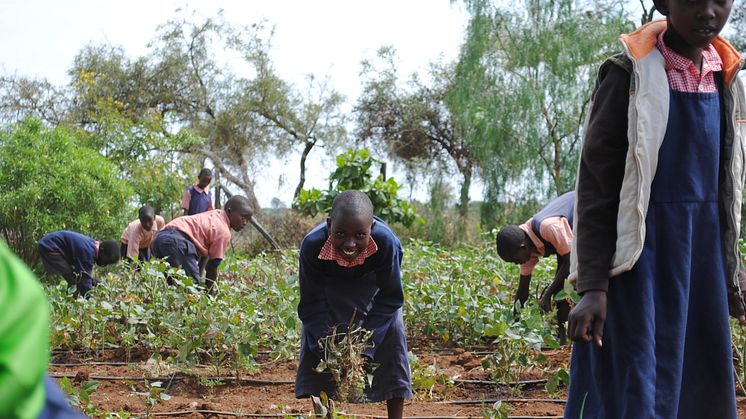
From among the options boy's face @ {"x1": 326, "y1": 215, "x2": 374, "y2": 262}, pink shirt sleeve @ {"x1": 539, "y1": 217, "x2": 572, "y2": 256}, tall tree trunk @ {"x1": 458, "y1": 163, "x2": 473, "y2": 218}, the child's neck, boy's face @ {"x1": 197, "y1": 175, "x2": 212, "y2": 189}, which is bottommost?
boy's face @ {"x1": 326, "y1": 215, "x2": 374, "y2": 262}

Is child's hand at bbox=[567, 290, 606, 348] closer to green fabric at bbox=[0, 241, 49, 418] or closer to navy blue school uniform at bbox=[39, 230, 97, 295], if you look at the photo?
green fabric at bbox=[0, 241, 49, 418]

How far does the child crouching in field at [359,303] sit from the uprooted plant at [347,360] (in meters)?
0.07

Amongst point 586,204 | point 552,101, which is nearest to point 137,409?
point 586,204

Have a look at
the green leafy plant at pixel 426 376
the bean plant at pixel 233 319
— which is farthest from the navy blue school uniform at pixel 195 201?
the green leafy plant at pixel 426 376

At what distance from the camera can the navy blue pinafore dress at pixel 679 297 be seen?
2.18m

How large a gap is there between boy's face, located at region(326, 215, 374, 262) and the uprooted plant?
0.95ft

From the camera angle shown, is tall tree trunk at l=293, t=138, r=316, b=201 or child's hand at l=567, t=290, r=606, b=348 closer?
child's hand at l=567, t=290, r=606, b=348

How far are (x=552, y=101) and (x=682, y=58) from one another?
44.3 ft

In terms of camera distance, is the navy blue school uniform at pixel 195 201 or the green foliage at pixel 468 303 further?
the navy blue school uniform at pixel 195 201

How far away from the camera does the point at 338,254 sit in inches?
144

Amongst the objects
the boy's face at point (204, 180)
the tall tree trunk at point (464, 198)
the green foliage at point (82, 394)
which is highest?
the tall tree trunk at point (464, 198)

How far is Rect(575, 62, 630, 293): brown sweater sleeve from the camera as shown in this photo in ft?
7.41

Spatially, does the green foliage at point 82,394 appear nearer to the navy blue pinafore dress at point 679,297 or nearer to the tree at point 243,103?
the navy blue pinafore dress at point 679,297

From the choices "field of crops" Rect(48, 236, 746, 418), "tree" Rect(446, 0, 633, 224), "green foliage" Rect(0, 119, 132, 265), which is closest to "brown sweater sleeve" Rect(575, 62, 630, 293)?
"field of crops" Rect(48, 236, 746, 418)
